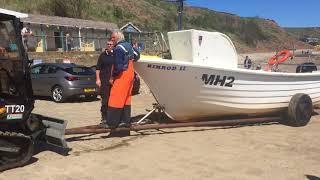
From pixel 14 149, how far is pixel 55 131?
98 cm

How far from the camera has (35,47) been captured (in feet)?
110

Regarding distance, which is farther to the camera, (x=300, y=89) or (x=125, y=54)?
(x=300, y=89)

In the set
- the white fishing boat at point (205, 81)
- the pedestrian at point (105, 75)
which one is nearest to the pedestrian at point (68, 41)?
the white fishing boat at point (205, 81)

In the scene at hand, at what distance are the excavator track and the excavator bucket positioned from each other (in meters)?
0.58

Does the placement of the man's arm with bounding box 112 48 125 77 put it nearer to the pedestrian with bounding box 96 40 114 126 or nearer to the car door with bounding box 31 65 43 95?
the pedestrian with bounding box 96 40 114 126

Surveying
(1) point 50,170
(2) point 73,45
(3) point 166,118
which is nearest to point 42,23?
(2) point 73,45

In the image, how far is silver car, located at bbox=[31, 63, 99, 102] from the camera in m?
17.3

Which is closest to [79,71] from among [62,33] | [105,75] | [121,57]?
[105,75]

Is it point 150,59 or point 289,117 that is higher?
point 150,59

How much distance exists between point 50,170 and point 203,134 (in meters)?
3.89

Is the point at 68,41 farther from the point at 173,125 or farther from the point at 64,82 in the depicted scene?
the point at 173,125

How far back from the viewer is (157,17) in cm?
7544

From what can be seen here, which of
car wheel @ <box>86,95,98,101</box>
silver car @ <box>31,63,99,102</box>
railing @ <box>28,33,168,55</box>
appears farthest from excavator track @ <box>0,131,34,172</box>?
railing @ <box>28,33,168,55</box>

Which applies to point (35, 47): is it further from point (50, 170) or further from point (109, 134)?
point (50, 170)
